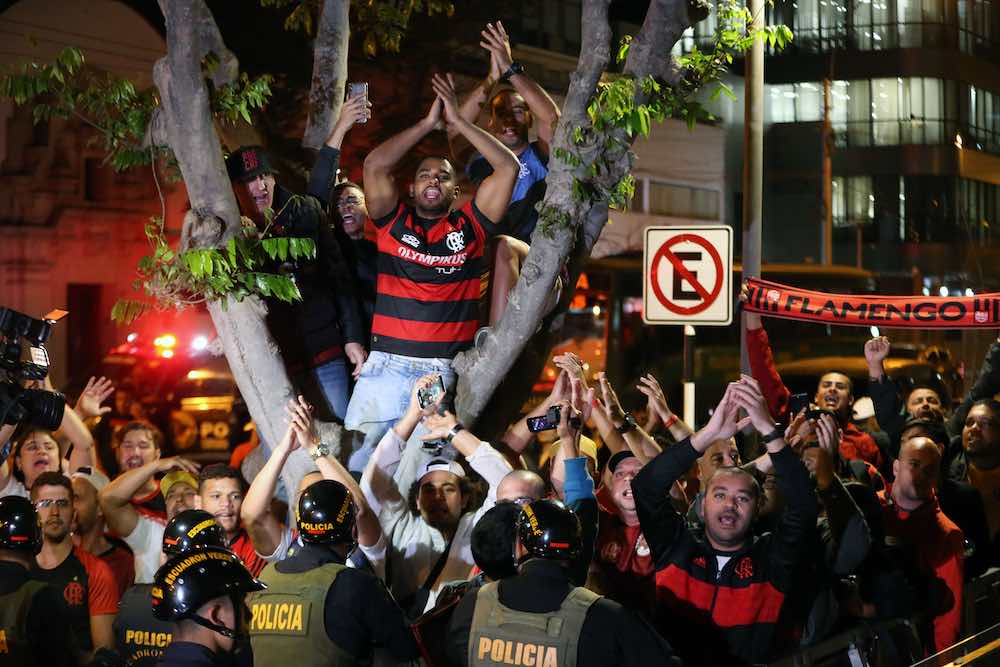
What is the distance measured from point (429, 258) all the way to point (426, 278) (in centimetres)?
12

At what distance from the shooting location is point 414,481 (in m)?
7.34

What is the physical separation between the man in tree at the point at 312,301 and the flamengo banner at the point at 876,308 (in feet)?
12.0

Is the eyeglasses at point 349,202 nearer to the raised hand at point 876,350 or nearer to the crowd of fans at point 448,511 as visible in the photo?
the crowd of fans at point 448,511

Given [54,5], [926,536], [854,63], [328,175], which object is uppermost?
[854,63]

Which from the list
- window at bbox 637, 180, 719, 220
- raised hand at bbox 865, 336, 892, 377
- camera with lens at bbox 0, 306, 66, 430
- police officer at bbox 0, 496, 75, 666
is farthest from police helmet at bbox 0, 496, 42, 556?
window at bbox 637, 180, 719, 220

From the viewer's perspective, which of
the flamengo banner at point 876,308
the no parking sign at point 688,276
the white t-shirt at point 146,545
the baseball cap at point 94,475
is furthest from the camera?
the flamengo banner at point 876,308

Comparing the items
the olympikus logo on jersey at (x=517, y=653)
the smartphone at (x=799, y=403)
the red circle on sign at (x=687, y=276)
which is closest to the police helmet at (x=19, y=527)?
the olympikus logo on jersey at (x=517, y=653)

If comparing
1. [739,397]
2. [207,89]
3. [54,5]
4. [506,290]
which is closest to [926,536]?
[739,397]

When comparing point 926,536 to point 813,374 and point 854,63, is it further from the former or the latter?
point 854,63

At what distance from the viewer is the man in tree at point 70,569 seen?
6488 mm

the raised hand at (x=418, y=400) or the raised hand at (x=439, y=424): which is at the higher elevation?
the raised hand at (x=418, y=400)

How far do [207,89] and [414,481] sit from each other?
236 cm

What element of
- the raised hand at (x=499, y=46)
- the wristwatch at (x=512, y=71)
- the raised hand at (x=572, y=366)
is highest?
the raised hand at (x=499, y=46)

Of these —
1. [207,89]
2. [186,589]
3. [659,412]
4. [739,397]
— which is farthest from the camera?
[659,412]
